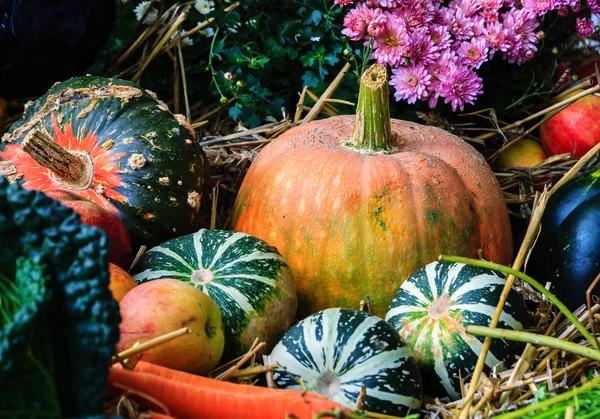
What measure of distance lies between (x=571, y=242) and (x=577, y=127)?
1.03 meters

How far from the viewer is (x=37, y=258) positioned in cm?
135

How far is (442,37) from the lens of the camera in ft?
9.33

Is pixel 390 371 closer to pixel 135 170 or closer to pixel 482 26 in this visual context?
pixel 135 170

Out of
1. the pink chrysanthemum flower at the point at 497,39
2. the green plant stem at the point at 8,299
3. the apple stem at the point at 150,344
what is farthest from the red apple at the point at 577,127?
the green plant stem at the point at 8,299

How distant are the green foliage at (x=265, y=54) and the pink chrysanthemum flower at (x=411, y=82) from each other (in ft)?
0.87

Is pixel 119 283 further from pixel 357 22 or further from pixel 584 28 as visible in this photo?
pixel 584 28

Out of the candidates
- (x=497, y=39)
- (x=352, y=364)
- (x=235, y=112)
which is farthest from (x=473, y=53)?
(x=352, y=364)

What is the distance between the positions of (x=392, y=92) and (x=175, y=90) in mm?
1032

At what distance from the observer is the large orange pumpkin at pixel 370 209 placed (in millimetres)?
2352

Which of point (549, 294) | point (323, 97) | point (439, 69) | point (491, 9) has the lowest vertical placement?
point (549, 294)

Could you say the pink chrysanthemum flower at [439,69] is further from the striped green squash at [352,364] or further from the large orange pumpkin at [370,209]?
the striped green squash at [352,364]

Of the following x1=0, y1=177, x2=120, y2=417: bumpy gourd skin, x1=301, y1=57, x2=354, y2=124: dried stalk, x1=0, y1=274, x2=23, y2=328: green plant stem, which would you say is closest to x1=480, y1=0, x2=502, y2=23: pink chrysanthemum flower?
x1=301, y1=57, x2=354, y2=124: dried stalk

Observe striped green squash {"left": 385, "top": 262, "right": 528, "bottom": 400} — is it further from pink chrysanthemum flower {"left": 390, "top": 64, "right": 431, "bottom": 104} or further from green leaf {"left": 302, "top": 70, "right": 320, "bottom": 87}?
green leaf {"left": 302, "top": 70, "right": 320, "bottom": 87}

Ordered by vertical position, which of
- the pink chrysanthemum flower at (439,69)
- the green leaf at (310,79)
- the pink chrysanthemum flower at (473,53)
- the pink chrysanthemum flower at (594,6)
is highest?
the pink chrysanthemum flower at (594,6)
